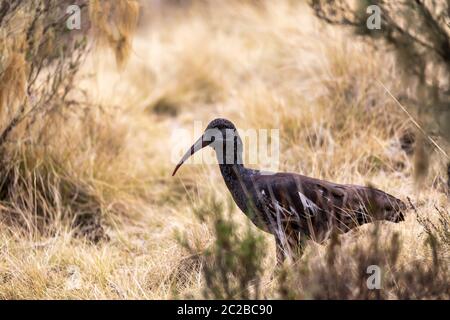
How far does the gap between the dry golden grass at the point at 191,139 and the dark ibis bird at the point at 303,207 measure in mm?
105

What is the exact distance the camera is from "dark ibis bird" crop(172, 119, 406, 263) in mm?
4172

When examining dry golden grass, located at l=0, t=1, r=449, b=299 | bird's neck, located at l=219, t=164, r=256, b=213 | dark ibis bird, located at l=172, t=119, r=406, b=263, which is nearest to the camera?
dark ibis bird, located at l=172, t=119, r=406, b=263

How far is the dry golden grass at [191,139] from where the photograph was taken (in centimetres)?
451

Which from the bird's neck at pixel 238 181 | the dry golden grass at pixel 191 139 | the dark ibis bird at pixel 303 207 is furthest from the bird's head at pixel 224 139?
the dry golden grass at pixel 191 139

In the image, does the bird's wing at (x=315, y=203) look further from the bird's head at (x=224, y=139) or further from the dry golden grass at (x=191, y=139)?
the bird's head at (x=224, y=139)

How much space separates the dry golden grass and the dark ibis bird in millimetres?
105

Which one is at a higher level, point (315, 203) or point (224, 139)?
point (224, 139)

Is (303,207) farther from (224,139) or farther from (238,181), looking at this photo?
(224,139)

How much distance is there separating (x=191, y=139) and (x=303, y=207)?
325 cm

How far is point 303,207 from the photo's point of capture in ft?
13.8

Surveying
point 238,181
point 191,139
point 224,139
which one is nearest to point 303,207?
point 238,181

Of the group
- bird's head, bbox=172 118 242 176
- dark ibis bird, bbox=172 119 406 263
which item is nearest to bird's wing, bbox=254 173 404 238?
dark ibis bird, bbox=172 119 406 263

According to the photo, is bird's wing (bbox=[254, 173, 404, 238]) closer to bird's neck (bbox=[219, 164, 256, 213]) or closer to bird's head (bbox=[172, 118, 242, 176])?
bird's neck (bbox=[219, 164, 256, 213])

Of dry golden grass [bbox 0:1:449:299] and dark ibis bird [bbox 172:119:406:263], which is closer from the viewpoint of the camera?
dark ibis bird [bbox 172:119:406:263]
